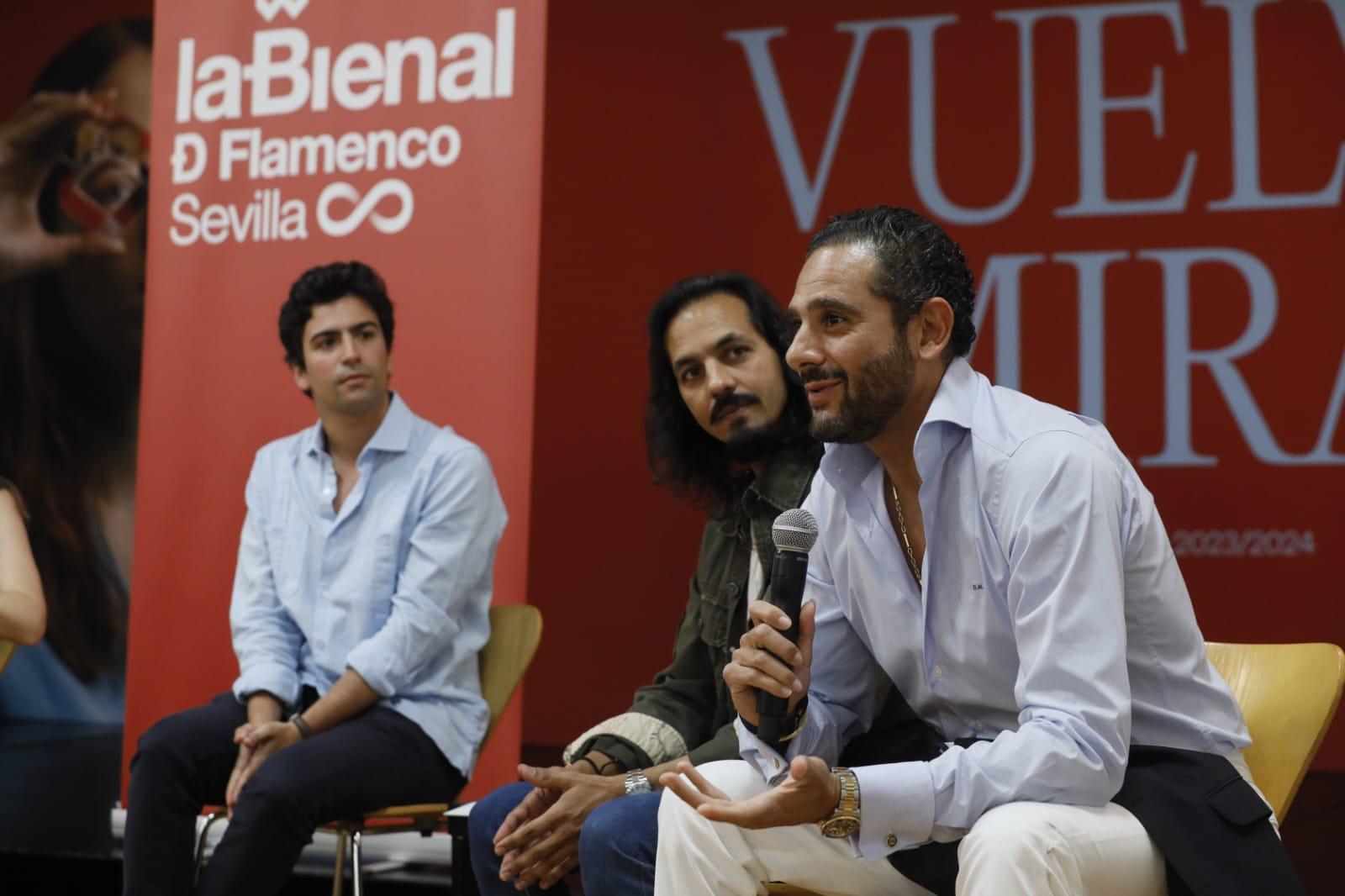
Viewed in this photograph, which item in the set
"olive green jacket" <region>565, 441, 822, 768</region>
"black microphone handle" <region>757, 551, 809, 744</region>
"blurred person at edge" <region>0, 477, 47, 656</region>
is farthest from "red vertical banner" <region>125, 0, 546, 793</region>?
"black microphone handle" <region>757, 551, 809, 744</region>

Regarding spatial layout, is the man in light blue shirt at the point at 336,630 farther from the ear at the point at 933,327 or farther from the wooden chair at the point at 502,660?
the ear at the point at 933,327

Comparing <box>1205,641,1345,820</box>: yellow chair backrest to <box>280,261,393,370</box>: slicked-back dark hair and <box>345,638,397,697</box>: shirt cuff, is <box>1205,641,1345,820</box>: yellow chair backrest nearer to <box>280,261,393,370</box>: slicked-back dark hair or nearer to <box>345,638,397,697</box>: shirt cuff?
<box>345,638,397,697</box>: shirt cuff

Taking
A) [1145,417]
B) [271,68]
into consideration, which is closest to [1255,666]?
[271,68]

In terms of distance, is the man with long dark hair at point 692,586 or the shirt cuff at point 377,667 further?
the shirt cuff at point 377,667

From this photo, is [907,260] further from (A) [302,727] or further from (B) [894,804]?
(A) [302,727]

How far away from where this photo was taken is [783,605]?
1760 millimetres

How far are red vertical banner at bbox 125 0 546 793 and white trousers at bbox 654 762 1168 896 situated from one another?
1588 millimetres

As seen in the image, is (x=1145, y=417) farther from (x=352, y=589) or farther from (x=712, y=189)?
(x=352, y=589)

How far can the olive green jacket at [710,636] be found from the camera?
2.47 meters

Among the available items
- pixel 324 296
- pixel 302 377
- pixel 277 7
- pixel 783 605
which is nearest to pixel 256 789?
pixel 302 377

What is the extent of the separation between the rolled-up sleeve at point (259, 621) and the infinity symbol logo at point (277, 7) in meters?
1.16

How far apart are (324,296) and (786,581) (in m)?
1.95

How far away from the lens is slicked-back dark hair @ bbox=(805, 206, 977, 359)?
6.29 feet

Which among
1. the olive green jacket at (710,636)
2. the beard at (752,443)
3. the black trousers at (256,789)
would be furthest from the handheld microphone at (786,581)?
the black trousers at (256,789)
